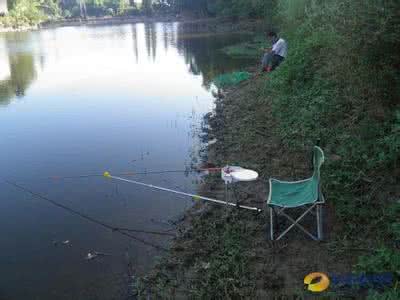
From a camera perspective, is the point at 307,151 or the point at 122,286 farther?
the point at 307,151

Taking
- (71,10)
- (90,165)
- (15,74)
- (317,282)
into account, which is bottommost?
(90,165)

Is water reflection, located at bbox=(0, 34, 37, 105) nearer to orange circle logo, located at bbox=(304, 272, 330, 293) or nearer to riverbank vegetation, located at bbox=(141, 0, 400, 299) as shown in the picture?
riverbank vegetation, located at bbox=(141, 0, 400, 299)

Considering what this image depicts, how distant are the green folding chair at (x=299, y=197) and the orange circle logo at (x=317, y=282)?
70 cm

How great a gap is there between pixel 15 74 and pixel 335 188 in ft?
59.9

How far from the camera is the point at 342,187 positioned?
482 cm

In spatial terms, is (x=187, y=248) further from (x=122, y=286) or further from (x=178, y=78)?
(x=178, y=78)

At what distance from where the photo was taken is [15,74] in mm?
19125

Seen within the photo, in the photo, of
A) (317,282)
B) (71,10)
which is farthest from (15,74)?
(71,10)

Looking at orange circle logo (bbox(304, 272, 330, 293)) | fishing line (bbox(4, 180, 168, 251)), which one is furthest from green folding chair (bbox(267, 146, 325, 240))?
fishing line (bbox(4, 180, 168, 251))

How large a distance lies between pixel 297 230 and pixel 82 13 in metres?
100.0

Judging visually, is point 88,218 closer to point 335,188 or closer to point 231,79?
point 335,188

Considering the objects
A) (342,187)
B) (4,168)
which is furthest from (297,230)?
(4,168)

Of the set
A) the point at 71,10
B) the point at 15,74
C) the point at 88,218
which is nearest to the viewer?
the point at 88,218

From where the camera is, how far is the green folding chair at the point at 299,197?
172 inches
